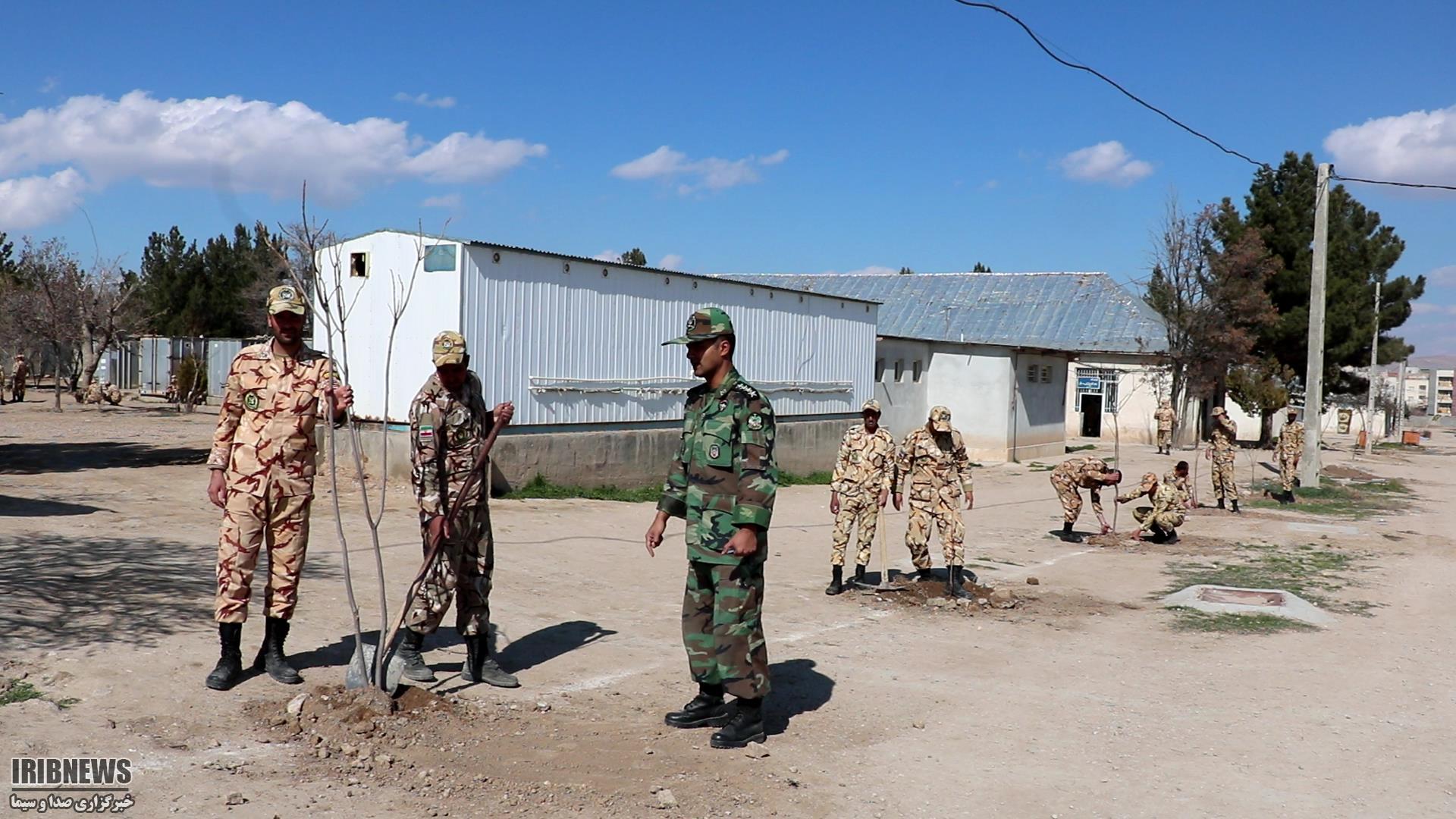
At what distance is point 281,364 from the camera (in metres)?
5.57

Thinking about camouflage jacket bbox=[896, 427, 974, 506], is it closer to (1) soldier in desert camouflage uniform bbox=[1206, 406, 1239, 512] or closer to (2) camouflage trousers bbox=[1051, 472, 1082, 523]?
(2) camouflage trousers bbox=[1051, 472, 1082, 523]

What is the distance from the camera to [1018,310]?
44.3 meters

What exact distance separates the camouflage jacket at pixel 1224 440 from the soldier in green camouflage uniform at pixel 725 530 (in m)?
13.9

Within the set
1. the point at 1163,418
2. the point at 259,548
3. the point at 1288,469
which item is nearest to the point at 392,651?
the point at 259,548

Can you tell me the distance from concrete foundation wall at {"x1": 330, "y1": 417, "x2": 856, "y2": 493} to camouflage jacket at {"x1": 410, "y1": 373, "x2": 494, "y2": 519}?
25.7 ft

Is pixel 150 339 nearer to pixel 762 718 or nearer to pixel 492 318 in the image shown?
pixel 492 318

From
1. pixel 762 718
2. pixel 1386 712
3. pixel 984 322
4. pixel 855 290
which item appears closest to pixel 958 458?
pixel 1386 712

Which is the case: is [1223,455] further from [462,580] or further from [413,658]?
[413,658]

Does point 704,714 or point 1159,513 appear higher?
point 1159,513

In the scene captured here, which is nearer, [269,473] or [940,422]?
[269,473]

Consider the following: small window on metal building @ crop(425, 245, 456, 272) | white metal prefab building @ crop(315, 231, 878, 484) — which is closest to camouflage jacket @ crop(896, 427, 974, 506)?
white metal prefab building @ crop(315, 231, 878, 484)

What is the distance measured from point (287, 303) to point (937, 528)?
5.83 m

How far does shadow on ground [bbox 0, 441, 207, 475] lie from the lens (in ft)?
49.9

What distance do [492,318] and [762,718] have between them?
1048 cm
